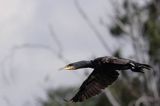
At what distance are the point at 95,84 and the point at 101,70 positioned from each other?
40 centimetres

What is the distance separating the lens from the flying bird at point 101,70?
481 cm

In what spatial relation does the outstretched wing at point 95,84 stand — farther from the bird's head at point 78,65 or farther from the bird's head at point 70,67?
the bird's head at point 70,67

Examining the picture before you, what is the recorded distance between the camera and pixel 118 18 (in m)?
20.2

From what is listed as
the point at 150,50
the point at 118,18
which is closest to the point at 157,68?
the point at 150,50

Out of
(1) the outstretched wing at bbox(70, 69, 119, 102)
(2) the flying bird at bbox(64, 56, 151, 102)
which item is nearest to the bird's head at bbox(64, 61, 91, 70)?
(2) the flying bird at bbox(64, 56, 151, 102)

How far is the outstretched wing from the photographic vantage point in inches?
213

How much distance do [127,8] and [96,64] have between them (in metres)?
14.6

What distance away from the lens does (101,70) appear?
17.1 feet

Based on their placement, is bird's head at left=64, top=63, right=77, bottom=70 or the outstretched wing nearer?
bird's head at left=64, top=63, right=77, bottom=70

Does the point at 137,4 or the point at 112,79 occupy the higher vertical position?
the point at 137,4

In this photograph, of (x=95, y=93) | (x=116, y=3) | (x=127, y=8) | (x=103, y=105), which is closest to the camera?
(x=95, y=93)

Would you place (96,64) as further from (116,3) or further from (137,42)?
(137,42)

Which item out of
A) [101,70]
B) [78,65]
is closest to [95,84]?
[101,70]

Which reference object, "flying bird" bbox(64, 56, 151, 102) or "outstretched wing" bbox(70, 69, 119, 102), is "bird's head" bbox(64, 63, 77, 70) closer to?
"flying bird" bbox(64, 56, 151, 102)
